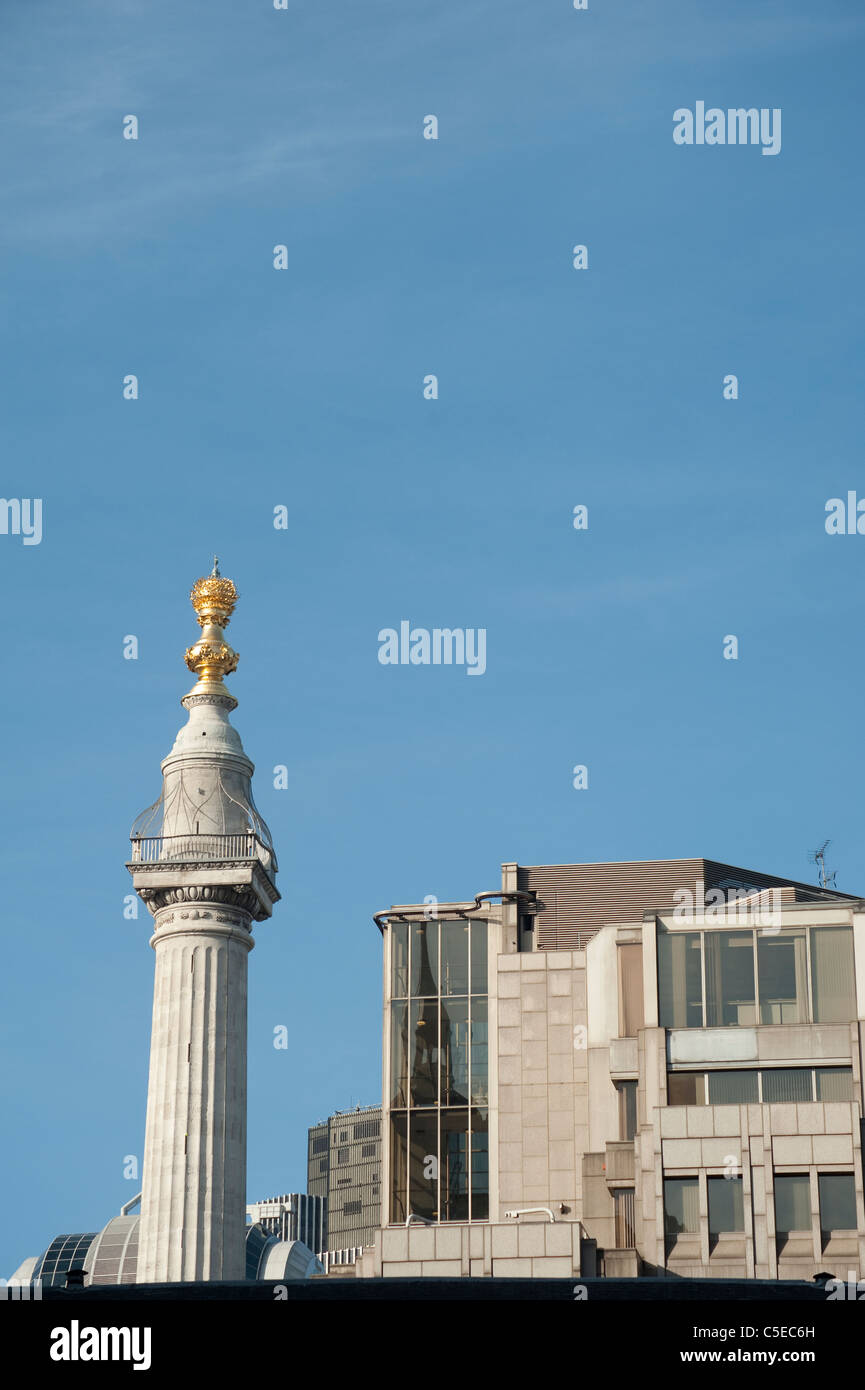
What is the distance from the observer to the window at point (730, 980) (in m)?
69.4

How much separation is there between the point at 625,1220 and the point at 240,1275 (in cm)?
2382

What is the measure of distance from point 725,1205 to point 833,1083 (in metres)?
4.89

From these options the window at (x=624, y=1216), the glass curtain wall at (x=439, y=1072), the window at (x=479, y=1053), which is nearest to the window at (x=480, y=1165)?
the glass curtain wall at (x=439, y=1072)

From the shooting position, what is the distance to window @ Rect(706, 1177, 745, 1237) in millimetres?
65938

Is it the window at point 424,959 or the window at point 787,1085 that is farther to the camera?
the window at point 424,959

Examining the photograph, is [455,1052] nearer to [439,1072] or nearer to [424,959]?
[439,1072]

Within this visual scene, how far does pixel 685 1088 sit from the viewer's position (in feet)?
227

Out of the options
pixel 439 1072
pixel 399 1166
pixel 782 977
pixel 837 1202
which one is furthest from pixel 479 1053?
pixel 837 1202

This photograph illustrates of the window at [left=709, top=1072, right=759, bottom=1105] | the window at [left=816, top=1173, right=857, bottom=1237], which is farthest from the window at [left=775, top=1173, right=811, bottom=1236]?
the window at [left=709, top=1072, right=759, bottom=1105]

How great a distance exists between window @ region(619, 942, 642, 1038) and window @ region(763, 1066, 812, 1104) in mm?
6553

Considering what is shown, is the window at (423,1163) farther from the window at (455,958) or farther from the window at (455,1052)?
the window at (455,958)

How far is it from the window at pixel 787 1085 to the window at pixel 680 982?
8.83ft

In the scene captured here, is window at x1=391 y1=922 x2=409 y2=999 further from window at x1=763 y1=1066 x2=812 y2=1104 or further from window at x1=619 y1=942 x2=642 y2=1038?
window at x1=763 y1=1066 x2=812 y2=1104
